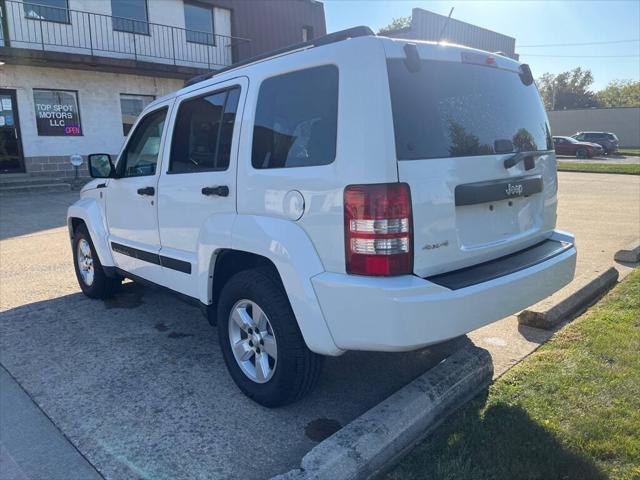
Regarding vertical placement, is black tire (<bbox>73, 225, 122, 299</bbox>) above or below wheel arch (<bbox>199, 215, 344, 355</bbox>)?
below

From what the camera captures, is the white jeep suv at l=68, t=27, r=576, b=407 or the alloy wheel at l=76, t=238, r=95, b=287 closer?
the white jeep suv at l=68, t=27, r=576, b=407

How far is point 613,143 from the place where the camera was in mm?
35219

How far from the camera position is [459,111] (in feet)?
9.41

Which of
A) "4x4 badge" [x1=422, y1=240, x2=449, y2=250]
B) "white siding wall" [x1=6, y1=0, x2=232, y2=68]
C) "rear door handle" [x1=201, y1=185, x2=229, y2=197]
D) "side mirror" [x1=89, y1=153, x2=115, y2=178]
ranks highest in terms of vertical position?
"white siding wall" [x1=6, y1=0, x2=232, y2=68]

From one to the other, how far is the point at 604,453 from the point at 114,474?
253cm

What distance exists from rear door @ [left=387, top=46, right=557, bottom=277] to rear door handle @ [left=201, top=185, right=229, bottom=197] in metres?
1.25

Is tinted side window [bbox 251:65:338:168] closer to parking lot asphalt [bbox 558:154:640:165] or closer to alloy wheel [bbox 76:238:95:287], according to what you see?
alloy wheel [bbox 76:238:95:287]

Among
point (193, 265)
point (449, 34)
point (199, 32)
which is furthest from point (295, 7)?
point (193, 265)

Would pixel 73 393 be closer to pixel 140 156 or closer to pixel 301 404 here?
pixel 301 404

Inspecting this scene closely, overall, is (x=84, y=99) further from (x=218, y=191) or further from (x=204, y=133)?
(x=218, y=191)

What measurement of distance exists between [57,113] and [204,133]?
1502cm

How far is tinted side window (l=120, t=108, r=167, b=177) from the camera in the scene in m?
4.18

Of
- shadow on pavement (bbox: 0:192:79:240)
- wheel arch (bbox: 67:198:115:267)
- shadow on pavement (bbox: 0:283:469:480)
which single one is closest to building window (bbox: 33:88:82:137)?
shadow on pavement (bbox: 0:192:79:240)

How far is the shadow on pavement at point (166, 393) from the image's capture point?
2.78m
